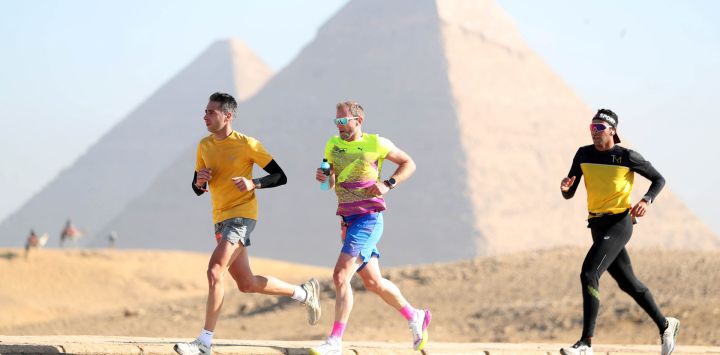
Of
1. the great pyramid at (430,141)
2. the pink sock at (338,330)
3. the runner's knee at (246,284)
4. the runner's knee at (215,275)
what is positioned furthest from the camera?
the great pyramid at (430,141)

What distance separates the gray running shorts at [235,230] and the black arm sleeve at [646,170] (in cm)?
265

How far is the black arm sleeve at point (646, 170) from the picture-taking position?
30.0 ft

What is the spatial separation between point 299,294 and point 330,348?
71cm

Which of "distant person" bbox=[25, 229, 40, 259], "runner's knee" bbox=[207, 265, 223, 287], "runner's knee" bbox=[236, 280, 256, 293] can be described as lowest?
"runner's knee" bbox=[236, 280, 256, 293]

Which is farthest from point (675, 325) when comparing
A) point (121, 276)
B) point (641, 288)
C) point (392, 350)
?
point (121, 276)

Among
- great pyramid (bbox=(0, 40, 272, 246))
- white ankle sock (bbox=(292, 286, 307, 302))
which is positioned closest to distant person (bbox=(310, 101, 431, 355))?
white ankle sock (bbox=(292, 286, 307, 302))

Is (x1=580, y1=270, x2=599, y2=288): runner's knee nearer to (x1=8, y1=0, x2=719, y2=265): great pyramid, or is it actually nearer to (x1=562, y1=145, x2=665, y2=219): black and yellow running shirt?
(x1=562, y1=145, x2=665, y2=219): black and yellow running shirt

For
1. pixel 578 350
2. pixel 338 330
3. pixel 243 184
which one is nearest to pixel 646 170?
pixel 578 350

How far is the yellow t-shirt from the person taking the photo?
855 centimetres

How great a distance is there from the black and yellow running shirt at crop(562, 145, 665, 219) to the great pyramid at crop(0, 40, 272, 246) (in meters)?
141

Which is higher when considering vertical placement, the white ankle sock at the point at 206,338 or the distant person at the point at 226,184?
the distant person at the point at 226,184

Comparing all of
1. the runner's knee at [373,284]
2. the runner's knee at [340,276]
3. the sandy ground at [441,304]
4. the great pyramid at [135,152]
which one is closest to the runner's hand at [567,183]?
the runner's knee at [373,284]

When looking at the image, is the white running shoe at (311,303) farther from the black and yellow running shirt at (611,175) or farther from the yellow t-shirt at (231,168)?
the black and yellow running shirt at (611,175)

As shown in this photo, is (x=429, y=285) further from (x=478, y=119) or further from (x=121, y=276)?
(x=478, y=119)
